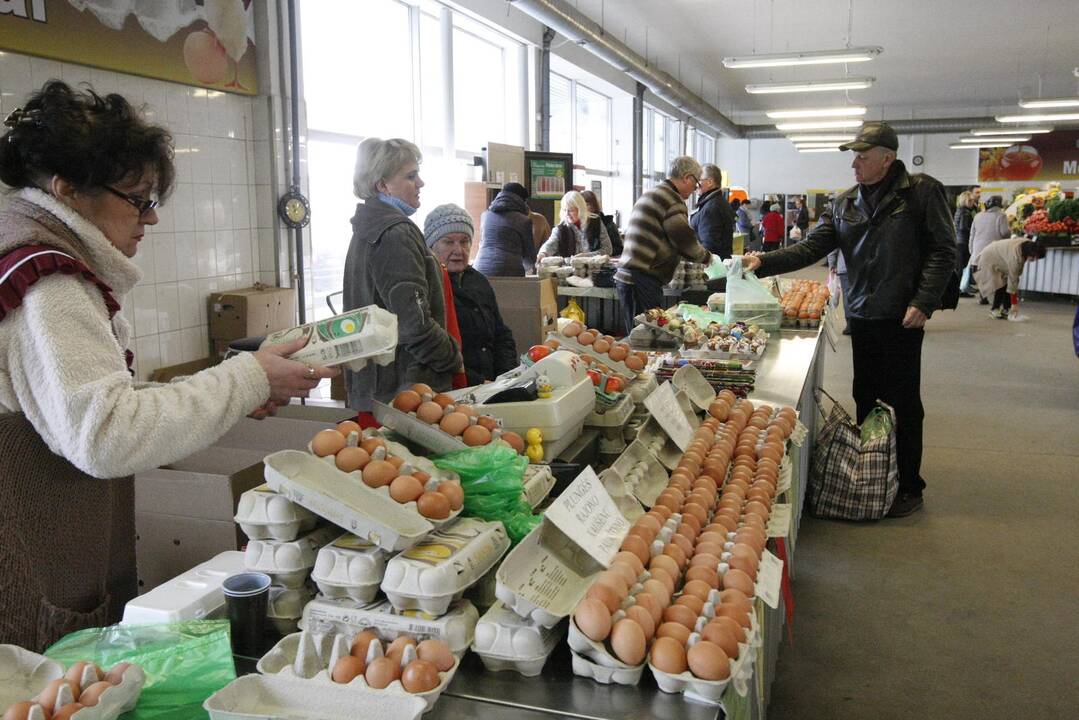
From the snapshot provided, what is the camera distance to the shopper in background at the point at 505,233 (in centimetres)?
693

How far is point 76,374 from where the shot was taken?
122 cm

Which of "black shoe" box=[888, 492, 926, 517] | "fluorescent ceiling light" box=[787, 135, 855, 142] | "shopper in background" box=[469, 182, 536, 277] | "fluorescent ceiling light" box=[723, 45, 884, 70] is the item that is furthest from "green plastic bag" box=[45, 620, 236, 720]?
"fluorescent ceiling light" box=[787, 135, 855, 142]

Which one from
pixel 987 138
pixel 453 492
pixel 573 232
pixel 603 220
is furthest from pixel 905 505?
pixel 987 138

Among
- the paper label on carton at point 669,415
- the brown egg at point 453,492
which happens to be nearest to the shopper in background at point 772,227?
the paper label on carton at point 669,415

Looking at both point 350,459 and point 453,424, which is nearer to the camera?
point 350,459

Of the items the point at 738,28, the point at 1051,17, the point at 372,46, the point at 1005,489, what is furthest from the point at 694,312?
the point at 1051,17

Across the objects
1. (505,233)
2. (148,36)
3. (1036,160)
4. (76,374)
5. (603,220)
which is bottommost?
(76,374)

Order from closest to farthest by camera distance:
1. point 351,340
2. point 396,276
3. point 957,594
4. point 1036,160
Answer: point 351,340 → point 396,276 → point 957,594 → point 1036,160

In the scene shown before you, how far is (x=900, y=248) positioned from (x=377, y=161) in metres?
2.41

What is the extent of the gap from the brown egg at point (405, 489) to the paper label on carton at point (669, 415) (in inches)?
33.0

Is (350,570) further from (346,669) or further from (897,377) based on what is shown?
(897,377)

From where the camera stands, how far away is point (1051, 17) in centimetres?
1120

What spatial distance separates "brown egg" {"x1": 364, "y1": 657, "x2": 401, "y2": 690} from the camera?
45.6 inches

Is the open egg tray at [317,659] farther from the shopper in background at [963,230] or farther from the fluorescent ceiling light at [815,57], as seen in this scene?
the shopper in background at [963,230]
